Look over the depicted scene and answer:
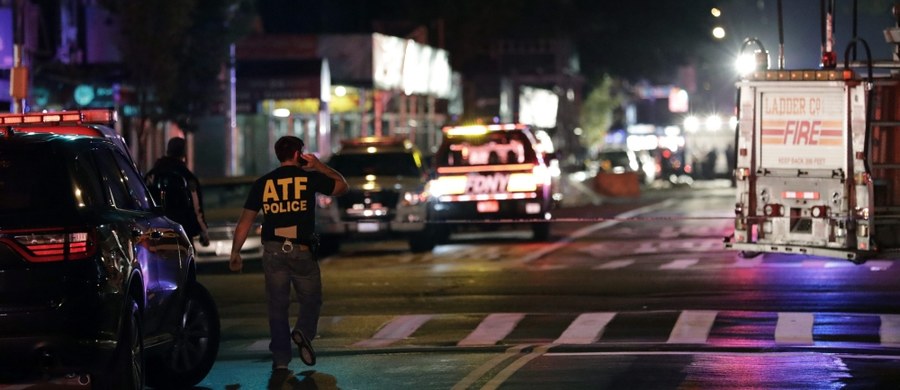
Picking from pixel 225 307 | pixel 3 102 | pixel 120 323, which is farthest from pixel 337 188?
pixel 3 102

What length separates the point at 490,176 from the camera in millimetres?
26375

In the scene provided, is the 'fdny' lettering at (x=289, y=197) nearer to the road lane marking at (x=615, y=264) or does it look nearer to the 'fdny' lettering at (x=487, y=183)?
the road lane marking at (x=615, y=264)

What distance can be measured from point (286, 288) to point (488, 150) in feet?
49.5

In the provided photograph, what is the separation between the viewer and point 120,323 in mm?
8797

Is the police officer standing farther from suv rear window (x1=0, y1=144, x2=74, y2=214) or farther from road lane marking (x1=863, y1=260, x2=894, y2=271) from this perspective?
road lane marking (x1=863, y1=260, x2=894, y2=271)

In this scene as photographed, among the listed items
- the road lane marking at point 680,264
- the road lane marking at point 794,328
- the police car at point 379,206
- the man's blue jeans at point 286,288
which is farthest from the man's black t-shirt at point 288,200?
the police car at point 379,206

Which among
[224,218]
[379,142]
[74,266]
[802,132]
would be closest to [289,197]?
[74,266]

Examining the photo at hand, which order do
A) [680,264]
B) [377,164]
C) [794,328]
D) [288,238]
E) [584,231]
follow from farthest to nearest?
1. [584,231]
2. [377,164]
3. [680,264]
4. [794,328]
5. [288,238]

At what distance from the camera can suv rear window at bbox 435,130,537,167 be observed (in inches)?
1031

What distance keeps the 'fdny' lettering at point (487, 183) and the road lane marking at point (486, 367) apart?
1341cm

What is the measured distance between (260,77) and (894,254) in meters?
23.0

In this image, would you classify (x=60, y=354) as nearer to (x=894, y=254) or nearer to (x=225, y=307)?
(x=225, y=307)

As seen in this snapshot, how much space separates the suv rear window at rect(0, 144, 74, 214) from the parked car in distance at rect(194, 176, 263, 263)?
37.2 ft

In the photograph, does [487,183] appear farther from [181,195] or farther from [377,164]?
[181,195]
